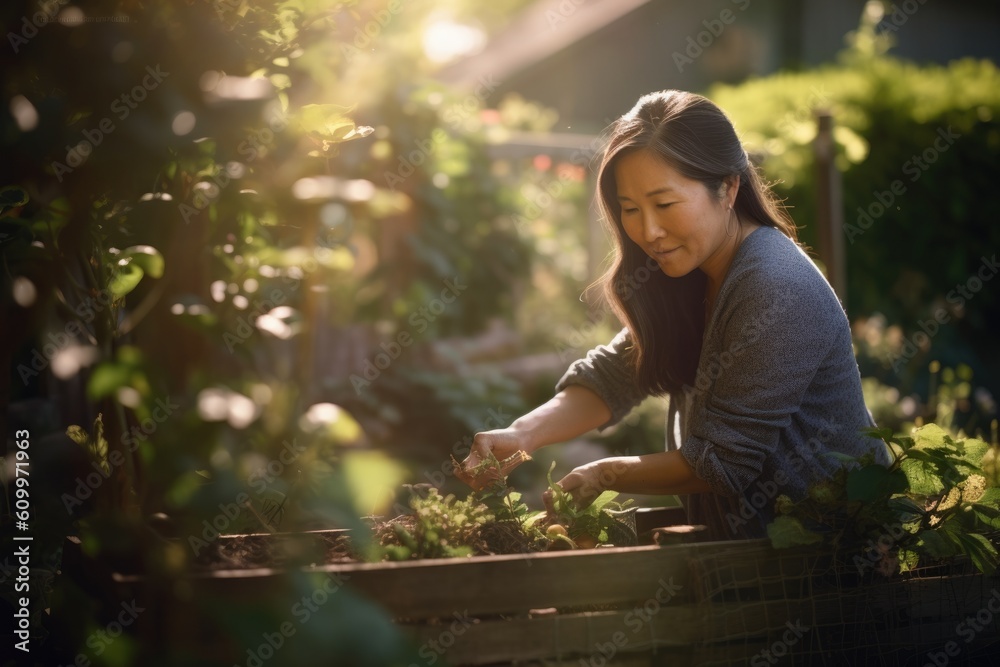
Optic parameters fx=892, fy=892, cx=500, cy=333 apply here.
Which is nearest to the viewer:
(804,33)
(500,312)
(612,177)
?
(612,177)

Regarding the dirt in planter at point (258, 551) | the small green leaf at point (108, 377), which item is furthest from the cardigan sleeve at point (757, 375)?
the small green leaf at point (108, 377)

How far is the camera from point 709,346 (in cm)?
215

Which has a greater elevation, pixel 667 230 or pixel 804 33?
pixel 667 230

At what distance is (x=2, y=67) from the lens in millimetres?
1068

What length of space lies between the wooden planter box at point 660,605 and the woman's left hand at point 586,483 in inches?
14.7

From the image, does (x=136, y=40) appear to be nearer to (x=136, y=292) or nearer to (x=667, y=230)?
(x=136, y=292)

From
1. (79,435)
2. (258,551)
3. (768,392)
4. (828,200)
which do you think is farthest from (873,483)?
(828,200)

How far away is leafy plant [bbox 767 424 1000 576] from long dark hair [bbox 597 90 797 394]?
0.80m

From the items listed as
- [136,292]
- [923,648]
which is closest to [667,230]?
[923,648]

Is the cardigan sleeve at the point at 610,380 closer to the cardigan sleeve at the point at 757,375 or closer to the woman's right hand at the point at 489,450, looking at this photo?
the woman's right hand at the point at 489,450

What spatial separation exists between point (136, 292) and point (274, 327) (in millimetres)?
683

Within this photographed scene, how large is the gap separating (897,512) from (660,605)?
1.63 ft

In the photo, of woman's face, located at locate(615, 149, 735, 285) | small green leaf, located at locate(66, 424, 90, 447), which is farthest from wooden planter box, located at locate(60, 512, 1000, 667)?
woman's face, located at locate(615, 149, 735, 285)

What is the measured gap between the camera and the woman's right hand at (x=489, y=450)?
203 centimetres
